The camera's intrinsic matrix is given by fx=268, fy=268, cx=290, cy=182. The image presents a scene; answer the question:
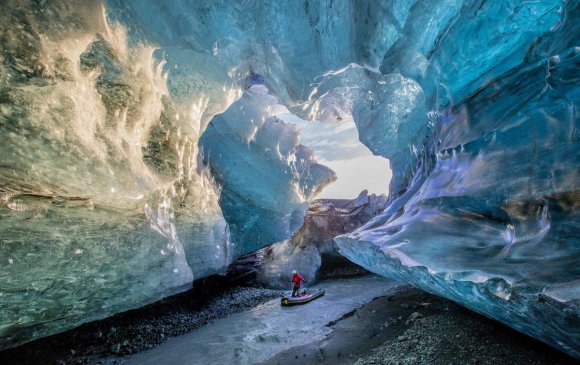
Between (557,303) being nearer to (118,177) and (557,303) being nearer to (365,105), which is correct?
(118,177)

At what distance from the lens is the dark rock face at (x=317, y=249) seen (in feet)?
38.5

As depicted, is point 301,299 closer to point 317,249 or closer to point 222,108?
point 317,249

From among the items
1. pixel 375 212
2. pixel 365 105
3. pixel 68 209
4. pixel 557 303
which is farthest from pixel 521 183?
pixel 375 212

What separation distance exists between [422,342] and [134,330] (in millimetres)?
7113

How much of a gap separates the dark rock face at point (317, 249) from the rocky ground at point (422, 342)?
19.3ft

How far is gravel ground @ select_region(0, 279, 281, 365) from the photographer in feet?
19.6

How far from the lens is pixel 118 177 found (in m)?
4.40

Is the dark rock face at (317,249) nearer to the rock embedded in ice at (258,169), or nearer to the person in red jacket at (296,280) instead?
the rock embedded in ice at (258,169)

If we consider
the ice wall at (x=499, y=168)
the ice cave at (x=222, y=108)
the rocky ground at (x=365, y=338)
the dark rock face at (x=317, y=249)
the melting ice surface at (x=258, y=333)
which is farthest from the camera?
the dark rock face at (x=317, y=249)

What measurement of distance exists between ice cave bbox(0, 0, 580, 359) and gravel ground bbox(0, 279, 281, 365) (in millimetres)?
1981

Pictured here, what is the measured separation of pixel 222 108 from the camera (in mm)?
6062

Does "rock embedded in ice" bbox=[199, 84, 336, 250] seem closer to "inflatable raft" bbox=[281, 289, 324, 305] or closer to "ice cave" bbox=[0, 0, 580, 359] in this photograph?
"ice cave" bbox=[0, 0, 580, 359]

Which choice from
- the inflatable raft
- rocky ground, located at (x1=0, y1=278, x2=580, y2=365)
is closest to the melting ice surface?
the inflatable raft

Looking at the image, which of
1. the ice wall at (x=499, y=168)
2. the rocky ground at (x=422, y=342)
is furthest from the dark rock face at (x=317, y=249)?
the ice wall at (x=499, y=168)
